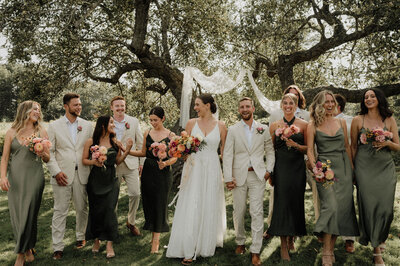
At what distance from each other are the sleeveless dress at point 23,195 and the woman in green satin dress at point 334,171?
413cm

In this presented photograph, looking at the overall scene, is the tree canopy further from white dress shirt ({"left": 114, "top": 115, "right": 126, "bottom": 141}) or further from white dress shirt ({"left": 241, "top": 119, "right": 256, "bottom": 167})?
white dress shirt ({"left": 241, "top": 119, "right": 256, "bottom": 167})

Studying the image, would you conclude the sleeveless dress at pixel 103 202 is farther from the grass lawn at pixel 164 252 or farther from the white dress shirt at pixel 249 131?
the white dress shirt at pixel 249 131

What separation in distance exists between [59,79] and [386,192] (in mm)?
8637

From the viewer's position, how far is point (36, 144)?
15.4ft

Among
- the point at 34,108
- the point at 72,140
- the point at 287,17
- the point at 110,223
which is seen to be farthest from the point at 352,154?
the point at 287,17

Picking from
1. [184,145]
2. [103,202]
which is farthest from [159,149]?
[103,202]

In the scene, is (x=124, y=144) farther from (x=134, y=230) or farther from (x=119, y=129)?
(x=134, y=230)

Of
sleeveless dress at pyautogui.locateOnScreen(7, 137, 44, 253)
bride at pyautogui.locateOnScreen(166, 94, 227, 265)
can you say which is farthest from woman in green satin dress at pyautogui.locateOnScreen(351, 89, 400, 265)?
sleeveless dress at pyautogui.locateOnScreen(7, 137, 44, 253)

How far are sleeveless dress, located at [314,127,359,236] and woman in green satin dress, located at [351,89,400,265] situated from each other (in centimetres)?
17

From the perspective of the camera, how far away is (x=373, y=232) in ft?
15.4

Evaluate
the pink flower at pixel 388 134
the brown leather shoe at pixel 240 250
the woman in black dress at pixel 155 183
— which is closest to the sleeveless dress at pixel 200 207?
the brown leather shoe at pixel 240 250

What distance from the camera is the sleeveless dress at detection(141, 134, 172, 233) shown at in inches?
221

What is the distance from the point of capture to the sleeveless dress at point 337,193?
4.67 metres

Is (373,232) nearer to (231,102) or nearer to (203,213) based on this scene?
(203,213)
